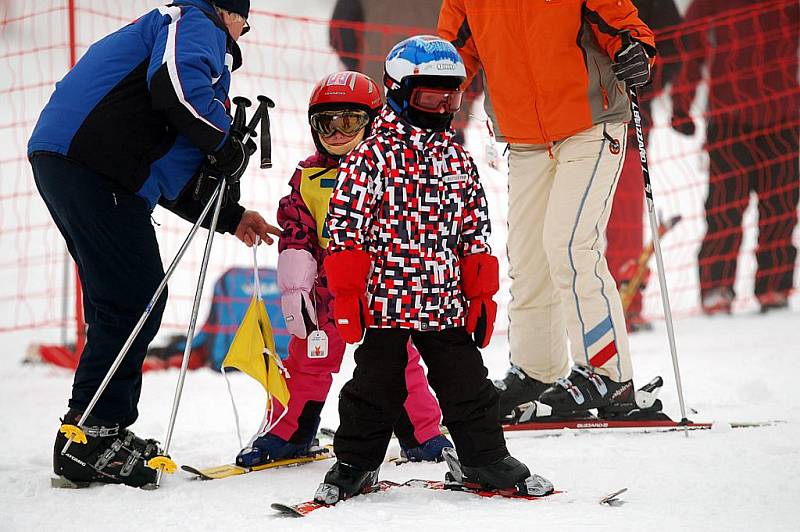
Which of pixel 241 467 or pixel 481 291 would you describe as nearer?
pixel 481 291

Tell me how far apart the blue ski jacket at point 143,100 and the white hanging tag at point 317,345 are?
705mm

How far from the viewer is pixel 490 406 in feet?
8.53

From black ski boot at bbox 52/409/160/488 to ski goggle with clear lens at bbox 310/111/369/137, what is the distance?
48.3 inches

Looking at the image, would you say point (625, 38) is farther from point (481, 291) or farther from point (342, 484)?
point (342, 484)

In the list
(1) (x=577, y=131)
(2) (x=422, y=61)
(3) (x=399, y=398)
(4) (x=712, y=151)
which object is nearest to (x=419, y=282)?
(3) (x=399, y=398)

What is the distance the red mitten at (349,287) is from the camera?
2.44 meters

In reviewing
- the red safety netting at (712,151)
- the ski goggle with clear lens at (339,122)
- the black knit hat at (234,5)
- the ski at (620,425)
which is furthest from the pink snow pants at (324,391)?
the red safety netting at (712,151)

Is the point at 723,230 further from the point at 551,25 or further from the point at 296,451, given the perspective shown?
the point at 296,451

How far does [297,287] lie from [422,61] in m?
0.91

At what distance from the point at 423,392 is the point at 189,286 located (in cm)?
439

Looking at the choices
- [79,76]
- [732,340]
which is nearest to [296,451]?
[79,76]

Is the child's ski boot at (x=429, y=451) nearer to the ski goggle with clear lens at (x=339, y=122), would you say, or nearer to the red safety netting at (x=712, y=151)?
the ski goggle with clear lens at (x=339, y=122)

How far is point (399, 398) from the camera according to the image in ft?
8.53

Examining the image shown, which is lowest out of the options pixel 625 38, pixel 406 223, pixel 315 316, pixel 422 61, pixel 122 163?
pixel 315 316
